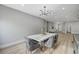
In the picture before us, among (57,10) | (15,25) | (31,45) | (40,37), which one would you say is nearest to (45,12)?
(57,10)

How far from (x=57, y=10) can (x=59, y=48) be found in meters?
0.81

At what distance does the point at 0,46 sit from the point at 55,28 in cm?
121

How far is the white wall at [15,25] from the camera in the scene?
1.54 meters

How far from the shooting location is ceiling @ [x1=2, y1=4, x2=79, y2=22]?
1.54m

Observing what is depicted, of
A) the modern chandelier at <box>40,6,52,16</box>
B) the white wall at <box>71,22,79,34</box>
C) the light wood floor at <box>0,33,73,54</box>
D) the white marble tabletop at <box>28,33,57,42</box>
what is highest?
the modern chandelier at <box>40,6,52,16</box>

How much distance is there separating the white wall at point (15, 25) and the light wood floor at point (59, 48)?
16 centimetres

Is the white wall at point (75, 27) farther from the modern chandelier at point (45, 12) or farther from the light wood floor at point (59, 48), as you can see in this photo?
the modern chandelier at point (45, 12)

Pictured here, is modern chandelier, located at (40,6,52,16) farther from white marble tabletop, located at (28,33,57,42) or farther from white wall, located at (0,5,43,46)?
white marble tabletop, located at (28,33,57,42)

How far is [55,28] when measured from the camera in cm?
176

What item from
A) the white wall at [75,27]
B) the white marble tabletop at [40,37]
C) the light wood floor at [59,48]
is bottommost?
the light wood floor at [59,48]

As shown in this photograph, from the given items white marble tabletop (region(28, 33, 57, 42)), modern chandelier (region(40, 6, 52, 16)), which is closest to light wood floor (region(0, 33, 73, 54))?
white marble tabletop (region(28, 33, 57, 42))

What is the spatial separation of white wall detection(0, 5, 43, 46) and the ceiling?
0.11 m

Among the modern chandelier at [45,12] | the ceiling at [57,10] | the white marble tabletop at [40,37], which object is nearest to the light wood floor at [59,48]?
the white marble tabletop at [40,37]
